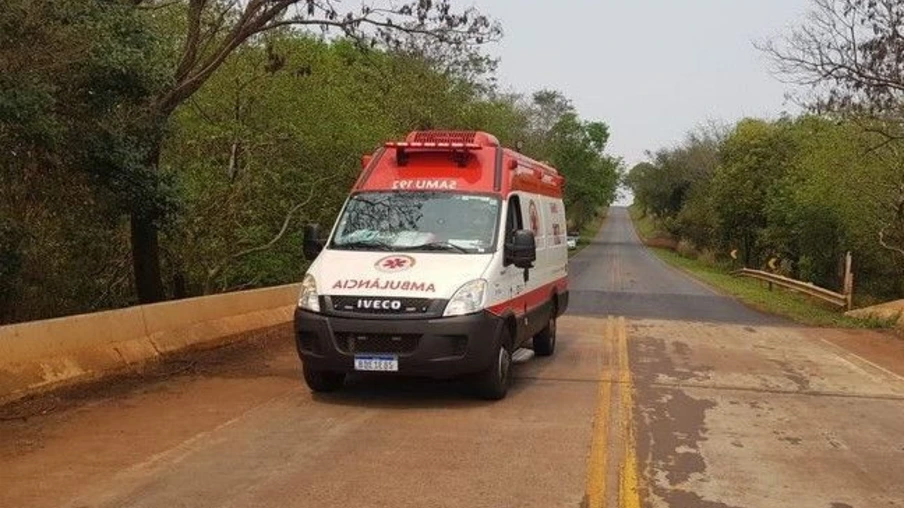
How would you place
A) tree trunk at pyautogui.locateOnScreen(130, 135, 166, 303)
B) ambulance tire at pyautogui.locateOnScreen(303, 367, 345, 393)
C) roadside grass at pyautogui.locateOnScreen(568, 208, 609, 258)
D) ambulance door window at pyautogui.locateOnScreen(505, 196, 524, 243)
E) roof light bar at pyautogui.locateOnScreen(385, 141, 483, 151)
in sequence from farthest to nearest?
roadside grass at pyautogui.locateOnScreen(568, 208, 609, 258), tree trunk at pyautogui.locateOnScreen(130, 135, 166, 303), roof light bar at pyautogui.locateOnScreen(385, 141, 483, 151), ambulance door window at pyautogui.locateOnScreen(505, 196, 524, 243), ambulance tire at pyautogui.locateOnScreen(303, 367, 345, 393)

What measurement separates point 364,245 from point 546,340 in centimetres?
412

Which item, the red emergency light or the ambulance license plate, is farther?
the red emergency light

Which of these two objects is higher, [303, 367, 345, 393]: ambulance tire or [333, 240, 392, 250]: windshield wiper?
[333, 240, 392, 250]: windshield wiper

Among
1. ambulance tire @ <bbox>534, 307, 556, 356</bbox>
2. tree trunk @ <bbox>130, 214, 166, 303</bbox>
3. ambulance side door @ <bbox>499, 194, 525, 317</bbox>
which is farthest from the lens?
tree trunk @ <bbox>130, 214, 166, 303</bbox>

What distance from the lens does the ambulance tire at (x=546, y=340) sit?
12.2m

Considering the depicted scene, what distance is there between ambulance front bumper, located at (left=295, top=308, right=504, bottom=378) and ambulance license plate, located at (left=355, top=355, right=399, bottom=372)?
1.1 inches

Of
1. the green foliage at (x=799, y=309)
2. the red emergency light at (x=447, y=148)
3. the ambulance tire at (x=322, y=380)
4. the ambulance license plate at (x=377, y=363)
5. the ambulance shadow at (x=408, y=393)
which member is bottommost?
the green foliage at (x=799, y=309)

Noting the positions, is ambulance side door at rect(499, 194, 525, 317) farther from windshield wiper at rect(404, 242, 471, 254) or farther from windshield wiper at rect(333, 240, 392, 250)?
windshield wiper at rect(333, 240, 392, 250)

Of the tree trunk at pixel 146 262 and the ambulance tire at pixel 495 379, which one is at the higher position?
the tree trunk at pixel 146 262

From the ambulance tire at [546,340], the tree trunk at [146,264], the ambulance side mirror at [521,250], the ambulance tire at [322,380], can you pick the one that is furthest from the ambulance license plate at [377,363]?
the tree trunk at [146,264]

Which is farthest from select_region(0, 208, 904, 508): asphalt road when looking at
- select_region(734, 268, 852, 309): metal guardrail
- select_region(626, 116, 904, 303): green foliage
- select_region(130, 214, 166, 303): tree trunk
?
select_region(734, 268, 852, 309): metal guardrail

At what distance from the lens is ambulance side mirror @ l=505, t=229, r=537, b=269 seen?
29.3 feet

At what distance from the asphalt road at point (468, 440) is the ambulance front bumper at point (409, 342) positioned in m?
0.44

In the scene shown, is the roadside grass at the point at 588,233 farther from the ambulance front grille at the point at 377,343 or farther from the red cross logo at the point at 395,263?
the ambulance front grille at the point at 377,343
